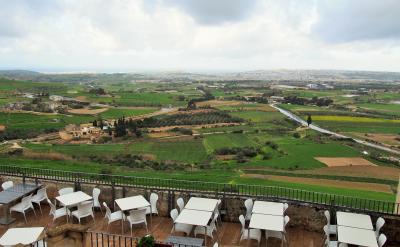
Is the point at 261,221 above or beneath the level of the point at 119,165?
above

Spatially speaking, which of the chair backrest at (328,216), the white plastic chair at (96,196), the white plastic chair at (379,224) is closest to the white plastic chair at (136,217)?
the white plastic chair at (96,196)

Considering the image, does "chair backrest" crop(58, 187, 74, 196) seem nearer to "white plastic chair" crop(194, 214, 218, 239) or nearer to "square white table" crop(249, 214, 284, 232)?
"white plastic chair" crop(194, 214, 218, 239)

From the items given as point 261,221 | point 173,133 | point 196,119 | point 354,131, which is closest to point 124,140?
point 173,133

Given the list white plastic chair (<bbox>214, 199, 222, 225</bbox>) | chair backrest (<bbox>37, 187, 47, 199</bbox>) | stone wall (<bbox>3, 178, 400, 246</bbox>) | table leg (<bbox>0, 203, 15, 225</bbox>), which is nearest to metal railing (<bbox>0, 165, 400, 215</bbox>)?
stone wall (<bbox>3, 178, 400, 246</bbox>)

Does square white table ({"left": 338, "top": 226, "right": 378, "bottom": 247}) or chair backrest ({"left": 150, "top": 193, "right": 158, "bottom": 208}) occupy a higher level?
square white table ({"left": 338, "top": 226, "right": 378, "bottom": 247})

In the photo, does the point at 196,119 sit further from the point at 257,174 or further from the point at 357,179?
the point at 357,179

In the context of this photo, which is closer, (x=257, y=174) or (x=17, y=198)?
(x=17, y=198)

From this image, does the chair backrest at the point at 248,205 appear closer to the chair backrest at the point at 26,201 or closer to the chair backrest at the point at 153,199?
the chair backrest at the point at 153,199
